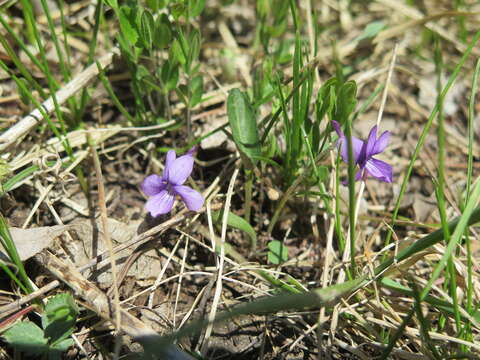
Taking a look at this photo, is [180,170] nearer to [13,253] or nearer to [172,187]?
[172,187]

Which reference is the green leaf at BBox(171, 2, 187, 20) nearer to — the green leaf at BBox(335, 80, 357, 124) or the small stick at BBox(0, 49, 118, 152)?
the small stick at BBox(0, 49, 118, 152)

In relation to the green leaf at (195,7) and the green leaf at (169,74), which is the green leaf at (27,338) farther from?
the green leaf at (195,7)

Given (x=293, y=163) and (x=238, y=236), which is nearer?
(x=293, y=163)

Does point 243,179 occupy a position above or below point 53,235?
below

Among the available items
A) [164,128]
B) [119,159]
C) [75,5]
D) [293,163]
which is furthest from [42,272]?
[75,5]

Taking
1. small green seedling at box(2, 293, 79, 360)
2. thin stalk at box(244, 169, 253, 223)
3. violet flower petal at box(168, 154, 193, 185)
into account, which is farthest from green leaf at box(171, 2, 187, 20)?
small green seedling at box(2, 293, 79, 360)

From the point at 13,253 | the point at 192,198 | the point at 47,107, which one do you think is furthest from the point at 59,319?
the point at 47,107

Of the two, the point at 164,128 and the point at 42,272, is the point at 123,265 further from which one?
the point at 164,128
